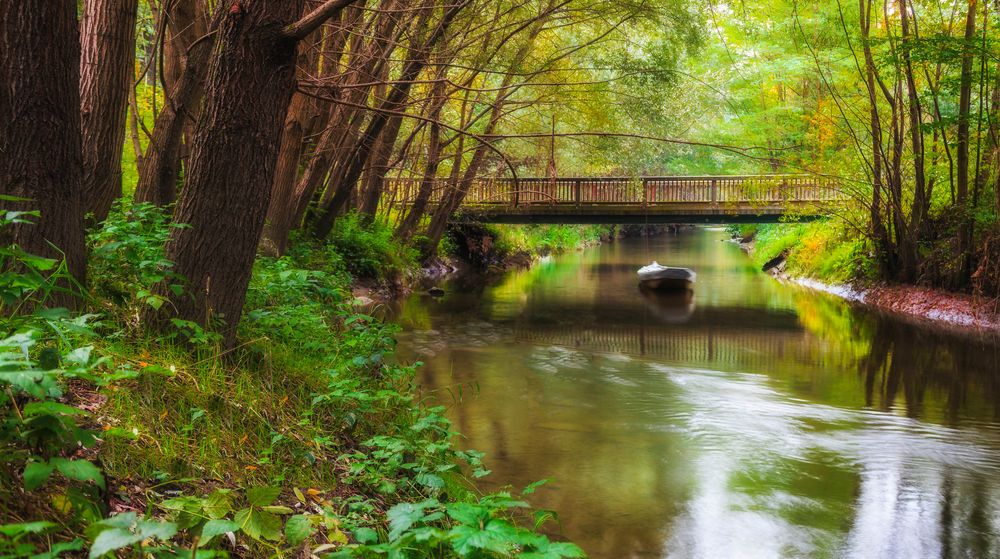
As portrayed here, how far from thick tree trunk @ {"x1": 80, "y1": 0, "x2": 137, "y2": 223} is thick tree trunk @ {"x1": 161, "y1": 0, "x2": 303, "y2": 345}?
2010 millimetres

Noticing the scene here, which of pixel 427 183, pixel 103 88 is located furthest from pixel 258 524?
pixel 427 183

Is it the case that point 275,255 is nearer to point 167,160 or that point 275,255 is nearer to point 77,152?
point 167,160

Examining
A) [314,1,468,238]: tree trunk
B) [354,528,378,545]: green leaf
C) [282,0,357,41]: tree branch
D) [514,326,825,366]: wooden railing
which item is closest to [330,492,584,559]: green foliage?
[354,528,378,545]: green leaf

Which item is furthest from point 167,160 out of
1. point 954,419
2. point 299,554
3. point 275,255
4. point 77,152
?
point 954,419

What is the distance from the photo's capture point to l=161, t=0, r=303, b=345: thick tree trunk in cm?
407

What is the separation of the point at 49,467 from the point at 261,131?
7.97ft

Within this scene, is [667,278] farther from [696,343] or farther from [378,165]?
[378,165]

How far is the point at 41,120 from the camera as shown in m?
3.78

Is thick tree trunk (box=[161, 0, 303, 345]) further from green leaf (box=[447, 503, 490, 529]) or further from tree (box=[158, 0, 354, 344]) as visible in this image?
green leaf (box=[447, 503, 490, 529])

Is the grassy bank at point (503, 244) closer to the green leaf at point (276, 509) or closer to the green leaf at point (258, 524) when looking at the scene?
the green leaf at point (276, 509)

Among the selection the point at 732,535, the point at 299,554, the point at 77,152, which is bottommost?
the point at 732,535

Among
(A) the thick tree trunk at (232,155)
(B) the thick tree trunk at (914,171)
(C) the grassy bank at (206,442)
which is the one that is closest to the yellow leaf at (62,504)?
(C) the grassy bank at (206,442)

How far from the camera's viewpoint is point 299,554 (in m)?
2.92

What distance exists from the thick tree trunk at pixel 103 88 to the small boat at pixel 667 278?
1576 centimetres
